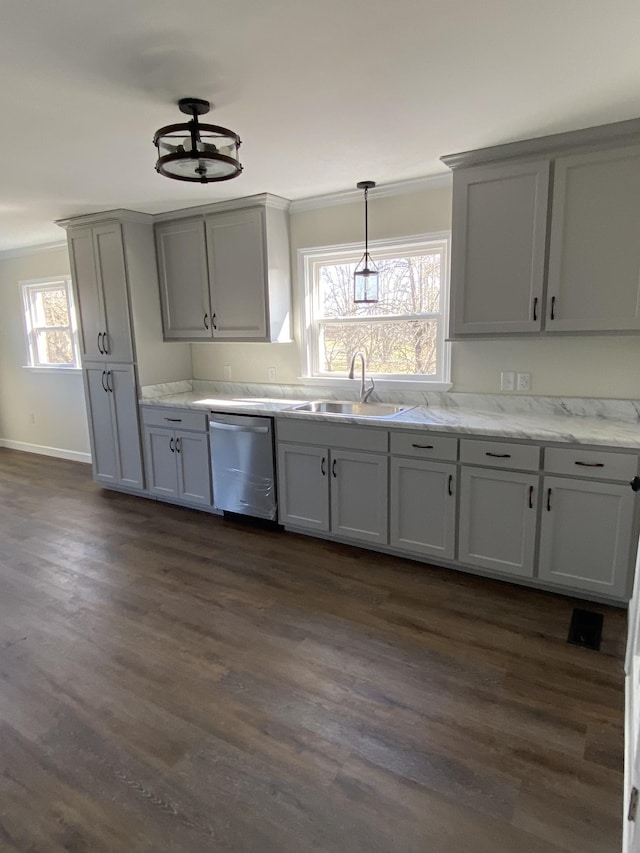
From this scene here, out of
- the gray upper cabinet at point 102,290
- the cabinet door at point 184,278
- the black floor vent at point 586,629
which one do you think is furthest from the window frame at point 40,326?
the black floor vent at point 586,629

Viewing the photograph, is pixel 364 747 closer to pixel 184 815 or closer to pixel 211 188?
pixel 184 815

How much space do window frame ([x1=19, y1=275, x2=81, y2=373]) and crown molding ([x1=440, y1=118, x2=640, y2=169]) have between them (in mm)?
4214

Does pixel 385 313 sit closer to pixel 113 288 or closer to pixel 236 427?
pixel 236 427

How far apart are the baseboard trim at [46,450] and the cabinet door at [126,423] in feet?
4.80

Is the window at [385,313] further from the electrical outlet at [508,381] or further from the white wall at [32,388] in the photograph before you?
the white wall at [32,388]

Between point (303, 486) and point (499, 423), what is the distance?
4.46 feet

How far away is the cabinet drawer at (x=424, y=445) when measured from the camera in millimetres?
2871

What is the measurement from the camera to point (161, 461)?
13.8 feet

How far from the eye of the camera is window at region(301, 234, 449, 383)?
3.47 metres

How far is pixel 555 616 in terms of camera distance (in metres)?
2.56

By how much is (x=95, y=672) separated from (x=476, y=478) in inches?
83.0

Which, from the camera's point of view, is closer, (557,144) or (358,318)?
(557,144)

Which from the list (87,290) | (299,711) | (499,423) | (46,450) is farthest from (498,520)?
(46,450)

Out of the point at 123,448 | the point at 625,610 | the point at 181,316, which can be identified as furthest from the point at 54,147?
the point at 625,610
